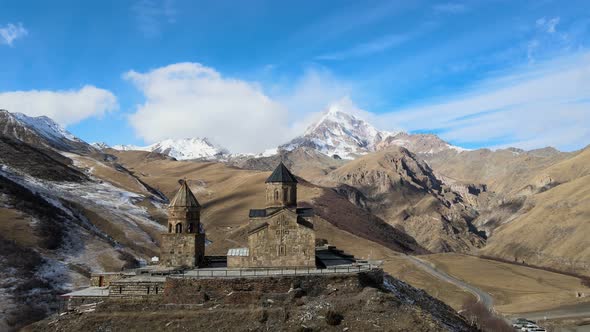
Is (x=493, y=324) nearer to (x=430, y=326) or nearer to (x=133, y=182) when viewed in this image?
(x=430, y=326)

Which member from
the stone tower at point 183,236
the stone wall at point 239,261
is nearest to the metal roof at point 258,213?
the stone tower at point 183,236

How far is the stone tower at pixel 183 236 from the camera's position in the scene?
39594 mm

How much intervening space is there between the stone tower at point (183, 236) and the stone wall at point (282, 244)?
457 cm

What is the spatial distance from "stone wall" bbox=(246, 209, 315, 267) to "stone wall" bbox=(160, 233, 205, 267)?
4.54 m

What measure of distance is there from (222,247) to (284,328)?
54545 mm

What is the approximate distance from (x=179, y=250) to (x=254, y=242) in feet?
19.5

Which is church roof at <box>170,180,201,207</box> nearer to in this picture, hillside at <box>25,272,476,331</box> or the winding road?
hillside at <box>25,272,476,331</box>

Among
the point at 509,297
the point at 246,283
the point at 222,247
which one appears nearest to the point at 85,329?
the point at 246,283

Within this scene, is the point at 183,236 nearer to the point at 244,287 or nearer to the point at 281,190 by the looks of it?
the point at 244,287

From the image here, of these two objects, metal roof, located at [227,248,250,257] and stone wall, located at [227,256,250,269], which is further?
metal roof, located at [227,248,250,257]

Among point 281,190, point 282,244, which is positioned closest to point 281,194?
point 281,190

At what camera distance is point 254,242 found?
38625 mm

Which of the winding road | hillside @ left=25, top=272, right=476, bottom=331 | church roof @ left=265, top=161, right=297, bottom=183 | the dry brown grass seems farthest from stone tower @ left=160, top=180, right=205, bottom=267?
the dry brown grass

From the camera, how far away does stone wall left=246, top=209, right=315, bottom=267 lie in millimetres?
38281
